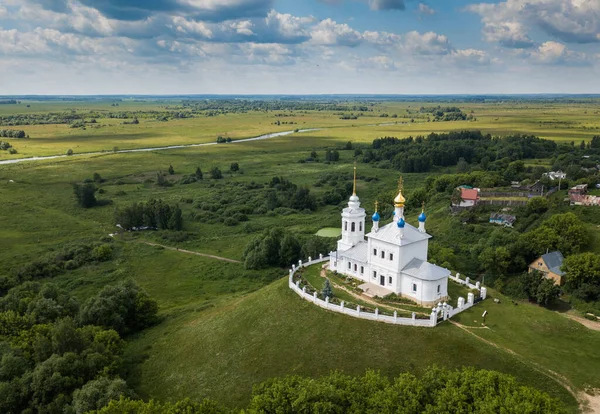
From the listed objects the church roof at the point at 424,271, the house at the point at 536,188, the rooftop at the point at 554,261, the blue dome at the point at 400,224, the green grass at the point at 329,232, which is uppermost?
the blue dome at the point at 400,224

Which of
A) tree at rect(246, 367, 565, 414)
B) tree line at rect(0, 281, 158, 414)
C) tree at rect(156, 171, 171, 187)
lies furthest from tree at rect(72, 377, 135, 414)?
tree at rect(156, 171, 171, 187)

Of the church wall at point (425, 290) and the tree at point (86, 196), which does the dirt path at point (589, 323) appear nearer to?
the church wall at point (425, 290)

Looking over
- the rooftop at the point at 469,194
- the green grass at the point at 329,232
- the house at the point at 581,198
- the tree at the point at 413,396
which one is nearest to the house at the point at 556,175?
the house at the point at 581,198

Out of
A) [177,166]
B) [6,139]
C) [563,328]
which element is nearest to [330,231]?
[563,328]

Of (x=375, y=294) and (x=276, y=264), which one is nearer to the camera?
(x=375, y=294)

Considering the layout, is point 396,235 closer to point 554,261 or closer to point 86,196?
point 554,261

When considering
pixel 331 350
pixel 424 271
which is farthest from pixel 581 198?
pixel 331 350

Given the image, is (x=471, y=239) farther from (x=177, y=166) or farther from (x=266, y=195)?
(x=177, y=166)
